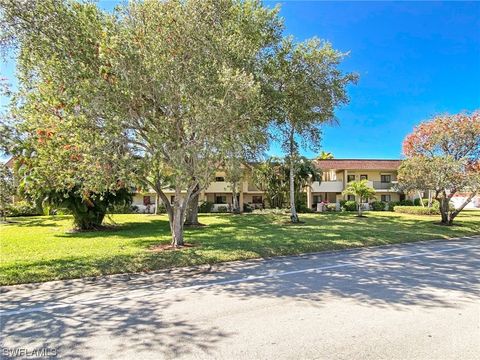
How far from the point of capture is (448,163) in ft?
59.5

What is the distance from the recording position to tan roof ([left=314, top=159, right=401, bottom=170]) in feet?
133

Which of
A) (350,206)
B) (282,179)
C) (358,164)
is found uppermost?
(358,164)

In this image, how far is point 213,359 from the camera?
3635 mm

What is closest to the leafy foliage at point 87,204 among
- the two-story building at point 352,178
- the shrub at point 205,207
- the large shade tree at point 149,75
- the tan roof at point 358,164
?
the large shade tree at point 149,75

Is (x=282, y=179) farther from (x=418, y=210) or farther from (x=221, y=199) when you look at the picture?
(x=418, y=210)

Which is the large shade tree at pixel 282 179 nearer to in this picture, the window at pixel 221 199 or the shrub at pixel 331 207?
the shrub at pixel 331 207

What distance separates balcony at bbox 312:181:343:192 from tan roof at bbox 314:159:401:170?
6.11 ft

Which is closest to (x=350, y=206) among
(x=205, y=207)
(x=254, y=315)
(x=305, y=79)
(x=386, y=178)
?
(x=386, y=178)

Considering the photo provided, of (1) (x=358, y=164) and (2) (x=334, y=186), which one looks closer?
(2) (x=334, y=186)

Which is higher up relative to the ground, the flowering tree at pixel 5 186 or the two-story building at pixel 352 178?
the two-story building at pixel 352 178

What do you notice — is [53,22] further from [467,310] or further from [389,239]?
[389,239]

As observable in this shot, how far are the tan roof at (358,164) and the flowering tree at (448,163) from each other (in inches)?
691

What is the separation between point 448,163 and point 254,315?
57.2 feet

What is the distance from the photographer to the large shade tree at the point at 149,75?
870cm
